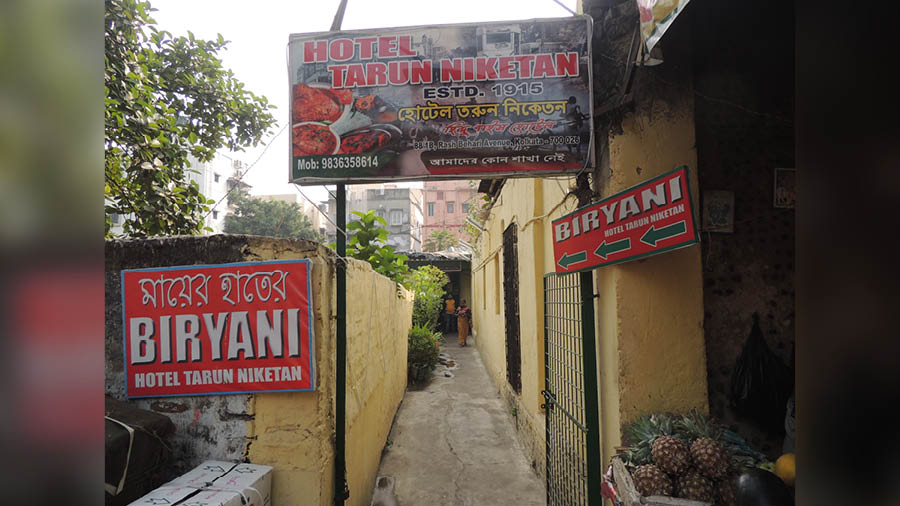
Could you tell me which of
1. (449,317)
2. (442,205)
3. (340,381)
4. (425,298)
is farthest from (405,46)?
(442,205)

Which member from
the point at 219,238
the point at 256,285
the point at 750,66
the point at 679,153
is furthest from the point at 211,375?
the point at 750,66

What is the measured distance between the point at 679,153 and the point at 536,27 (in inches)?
49.0

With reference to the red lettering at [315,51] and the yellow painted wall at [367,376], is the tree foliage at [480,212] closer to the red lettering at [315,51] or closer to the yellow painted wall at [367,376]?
the yellow painted wall at [367,376]

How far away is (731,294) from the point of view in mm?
2945

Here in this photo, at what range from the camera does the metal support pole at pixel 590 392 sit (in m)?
2.88

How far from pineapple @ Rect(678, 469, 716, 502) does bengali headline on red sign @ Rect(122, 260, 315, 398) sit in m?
2.15

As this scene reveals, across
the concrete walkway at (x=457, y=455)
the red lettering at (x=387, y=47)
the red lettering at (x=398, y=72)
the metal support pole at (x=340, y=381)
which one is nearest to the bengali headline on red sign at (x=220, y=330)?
the metal support pole at (x=340, y=381)

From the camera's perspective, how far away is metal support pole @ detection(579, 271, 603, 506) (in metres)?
2.88

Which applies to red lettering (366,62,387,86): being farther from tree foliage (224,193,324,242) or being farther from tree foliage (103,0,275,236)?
tree foliage (224,193,324,242)

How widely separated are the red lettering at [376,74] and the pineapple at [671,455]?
8.96ft

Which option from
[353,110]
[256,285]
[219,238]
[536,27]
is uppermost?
[536,27]

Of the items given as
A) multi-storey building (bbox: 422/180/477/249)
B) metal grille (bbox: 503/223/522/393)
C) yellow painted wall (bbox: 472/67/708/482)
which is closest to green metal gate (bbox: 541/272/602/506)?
yellow painted wall (bbox: 472/67/708/482)
